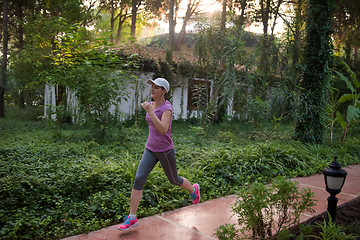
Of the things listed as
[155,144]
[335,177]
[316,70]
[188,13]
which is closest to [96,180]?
[155,144]

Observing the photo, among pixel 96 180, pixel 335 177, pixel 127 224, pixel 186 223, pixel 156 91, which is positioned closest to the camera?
pixel 335 177

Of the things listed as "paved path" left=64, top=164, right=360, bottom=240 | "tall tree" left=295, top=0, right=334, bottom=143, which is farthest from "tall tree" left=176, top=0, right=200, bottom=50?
"paved path" left=64, top=164, right=360, bottom=240

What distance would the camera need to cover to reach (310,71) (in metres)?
10.1

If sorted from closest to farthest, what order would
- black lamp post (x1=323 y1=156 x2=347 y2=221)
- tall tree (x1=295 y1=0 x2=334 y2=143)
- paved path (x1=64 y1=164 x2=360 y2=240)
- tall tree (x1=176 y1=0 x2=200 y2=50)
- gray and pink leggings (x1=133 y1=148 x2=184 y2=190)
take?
1. black lamp post (x1=323 y1=156 x2=347 y2=221)
2. paved path (x1=64 y1=164 x2=360 y2=240)
3. gray and pink leggings (x1=133 y1=148 x2=184 y2=190)
4. tall tree (x1=295 y1=0 x2=334 y2=143)
5. tall tree (x1=176 y1=0 x2=200 y2=50)

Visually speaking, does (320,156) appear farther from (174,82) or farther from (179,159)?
(174,82)

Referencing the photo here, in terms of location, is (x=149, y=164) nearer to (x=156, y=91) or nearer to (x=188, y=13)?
(x=156, y=91)

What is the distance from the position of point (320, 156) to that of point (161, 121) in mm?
6367

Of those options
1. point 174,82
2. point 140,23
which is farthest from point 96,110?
point 140,23

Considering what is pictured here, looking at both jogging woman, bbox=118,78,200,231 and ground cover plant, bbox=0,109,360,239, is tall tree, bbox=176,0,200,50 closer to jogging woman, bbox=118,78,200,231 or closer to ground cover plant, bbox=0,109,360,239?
ground cover plant, bbox=0,109,360,239

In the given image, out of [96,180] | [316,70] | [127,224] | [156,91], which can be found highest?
[316,70]

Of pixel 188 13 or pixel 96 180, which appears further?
pixel 188 13

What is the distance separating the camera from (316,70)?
10000mm

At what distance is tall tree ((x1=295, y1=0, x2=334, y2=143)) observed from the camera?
9.88m

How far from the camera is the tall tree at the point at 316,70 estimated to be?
32.4ft
